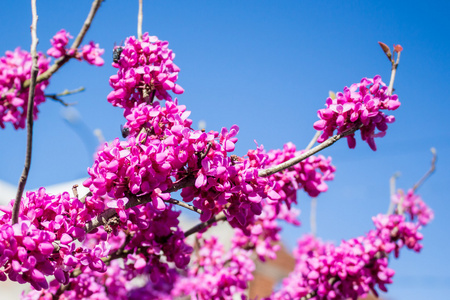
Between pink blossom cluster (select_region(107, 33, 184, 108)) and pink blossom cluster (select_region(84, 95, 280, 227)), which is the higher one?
pink blossom cluster (select_region(107, 33, 184, 108))

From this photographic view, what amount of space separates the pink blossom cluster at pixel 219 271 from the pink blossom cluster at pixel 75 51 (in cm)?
202

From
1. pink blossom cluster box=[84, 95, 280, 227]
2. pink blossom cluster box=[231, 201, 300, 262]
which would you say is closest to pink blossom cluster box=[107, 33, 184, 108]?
pink blossom cluster box=[84, 95, 280, 227]

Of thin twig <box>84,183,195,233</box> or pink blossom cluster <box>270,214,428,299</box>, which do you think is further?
pink blossom cluster <box>270,214,428,299</box>

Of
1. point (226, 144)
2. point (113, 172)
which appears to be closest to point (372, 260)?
point (226, 144)

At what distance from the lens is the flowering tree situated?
66.3 inches

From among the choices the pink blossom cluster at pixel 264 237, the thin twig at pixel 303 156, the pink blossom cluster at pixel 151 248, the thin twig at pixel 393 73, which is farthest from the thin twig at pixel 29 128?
the pink blossom cluster at pixel 264 237

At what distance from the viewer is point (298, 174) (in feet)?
9.00

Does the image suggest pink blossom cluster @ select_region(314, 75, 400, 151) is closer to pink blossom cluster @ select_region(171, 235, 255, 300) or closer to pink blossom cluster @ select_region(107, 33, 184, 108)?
pink blossom cluster @ select_region(107, 33, 184, 108)

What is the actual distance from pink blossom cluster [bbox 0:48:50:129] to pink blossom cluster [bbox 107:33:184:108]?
125 centimetres

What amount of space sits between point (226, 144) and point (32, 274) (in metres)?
0.93

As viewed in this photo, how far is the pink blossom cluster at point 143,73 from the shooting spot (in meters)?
2.31

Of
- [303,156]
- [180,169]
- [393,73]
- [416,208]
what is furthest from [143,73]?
[416,208]

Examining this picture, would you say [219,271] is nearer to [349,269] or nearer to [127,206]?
[349,269]

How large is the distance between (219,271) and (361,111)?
2.34 meters
